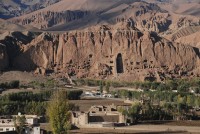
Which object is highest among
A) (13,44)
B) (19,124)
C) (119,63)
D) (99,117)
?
→ (13,44)

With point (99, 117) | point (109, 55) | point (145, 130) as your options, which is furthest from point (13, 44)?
point (145, 130)

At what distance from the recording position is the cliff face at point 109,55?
5512 inches

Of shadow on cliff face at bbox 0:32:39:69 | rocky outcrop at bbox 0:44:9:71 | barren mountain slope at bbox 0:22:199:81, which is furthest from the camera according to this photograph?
shadow on cliff face at bbox 0:32:39:69

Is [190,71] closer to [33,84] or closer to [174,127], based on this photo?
[33,84]

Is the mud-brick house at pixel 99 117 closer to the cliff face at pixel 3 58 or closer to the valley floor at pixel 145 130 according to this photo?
the valley floor at pixel 145 130

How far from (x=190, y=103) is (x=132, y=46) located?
168ft

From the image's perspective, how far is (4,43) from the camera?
14575 centimetres

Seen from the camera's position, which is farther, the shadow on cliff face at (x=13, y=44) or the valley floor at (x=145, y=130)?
the shadow on cliff face at (x=13, y=44)

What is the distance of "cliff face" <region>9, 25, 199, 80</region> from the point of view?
459 feet

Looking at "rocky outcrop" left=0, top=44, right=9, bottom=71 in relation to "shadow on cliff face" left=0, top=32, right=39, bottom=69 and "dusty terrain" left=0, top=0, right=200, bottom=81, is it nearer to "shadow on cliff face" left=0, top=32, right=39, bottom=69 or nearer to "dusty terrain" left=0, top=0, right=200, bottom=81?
"dusty terrain" left=0, top=0, right=200, bottom=81

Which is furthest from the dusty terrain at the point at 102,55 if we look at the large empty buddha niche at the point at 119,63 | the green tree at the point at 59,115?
the green tree at the point at 59,115

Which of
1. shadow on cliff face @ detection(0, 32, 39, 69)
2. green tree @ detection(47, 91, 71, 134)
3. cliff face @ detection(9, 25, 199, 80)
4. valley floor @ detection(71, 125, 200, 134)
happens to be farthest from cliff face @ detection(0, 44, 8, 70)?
green tree @ detection(47, 91, 71, 134)

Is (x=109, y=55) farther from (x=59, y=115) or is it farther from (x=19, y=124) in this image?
(x=59, y=115)

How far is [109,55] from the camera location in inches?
5699
